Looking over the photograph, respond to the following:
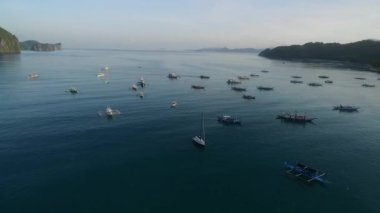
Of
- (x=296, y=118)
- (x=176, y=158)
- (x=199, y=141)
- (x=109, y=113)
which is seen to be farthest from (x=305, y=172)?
(x=109, y=113)

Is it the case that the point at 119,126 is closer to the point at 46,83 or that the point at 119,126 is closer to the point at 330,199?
the point at 330,199

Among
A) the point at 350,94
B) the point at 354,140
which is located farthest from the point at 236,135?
the point at 350,94

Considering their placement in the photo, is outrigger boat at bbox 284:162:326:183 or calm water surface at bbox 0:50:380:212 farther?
outrigger boat at bbox 284:162:326:183

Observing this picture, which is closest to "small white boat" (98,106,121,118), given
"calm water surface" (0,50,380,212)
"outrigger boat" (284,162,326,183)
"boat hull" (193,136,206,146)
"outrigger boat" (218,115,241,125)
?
"calm water surface" (0,50,380,212)

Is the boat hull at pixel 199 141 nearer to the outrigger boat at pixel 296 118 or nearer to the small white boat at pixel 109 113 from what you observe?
the small white boat at pixel 109 113

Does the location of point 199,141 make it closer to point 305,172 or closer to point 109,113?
point 305,172

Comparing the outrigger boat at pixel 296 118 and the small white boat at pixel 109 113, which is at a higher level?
the small white boat at pixel 109 113

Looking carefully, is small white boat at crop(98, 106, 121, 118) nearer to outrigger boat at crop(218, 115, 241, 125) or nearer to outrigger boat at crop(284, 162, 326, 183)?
outrigger boat at crop(218, 115, 241, 125)

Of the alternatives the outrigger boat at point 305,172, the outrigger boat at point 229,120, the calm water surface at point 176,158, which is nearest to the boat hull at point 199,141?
the calm water surface at point 176,158
